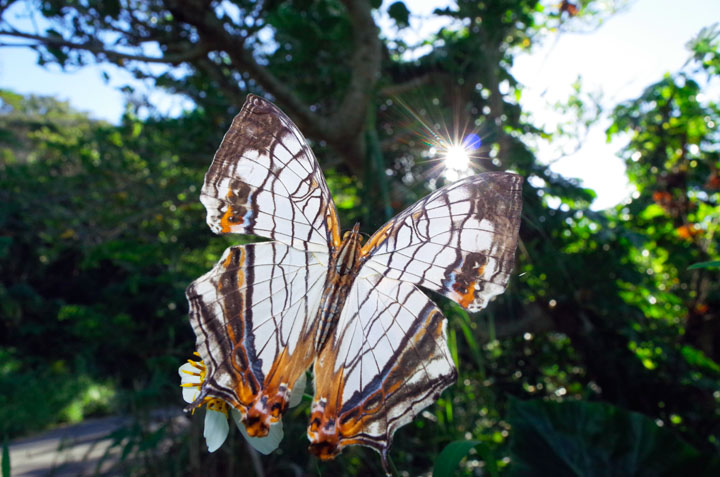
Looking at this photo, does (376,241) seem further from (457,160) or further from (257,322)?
(457,160)

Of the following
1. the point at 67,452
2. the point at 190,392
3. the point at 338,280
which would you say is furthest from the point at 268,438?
the point at 67,452

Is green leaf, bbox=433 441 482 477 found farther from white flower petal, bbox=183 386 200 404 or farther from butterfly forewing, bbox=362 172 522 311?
white flower petal, bbox=183 386 200 404

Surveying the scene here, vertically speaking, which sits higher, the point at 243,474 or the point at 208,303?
the point at 208,303

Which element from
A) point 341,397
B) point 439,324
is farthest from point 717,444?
point 341,397

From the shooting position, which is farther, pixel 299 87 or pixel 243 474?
pixel 299 87

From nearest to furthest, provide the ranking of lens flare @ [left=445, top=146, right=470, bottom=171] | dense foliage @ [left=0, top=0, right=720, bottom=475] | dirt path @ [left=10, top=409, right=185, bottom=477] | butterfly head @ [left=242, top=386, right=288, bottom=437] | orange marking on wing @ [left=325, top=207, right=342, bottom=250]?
butterfly head @ [left=242, top=386, right=288, bottom=437] → orange marking on wing @ [left=325, top=207, right=342, bottom=250] → lens flare @ [left=445, top=146, right=470, bottom=171] → dense foliage @ [left=0, top=0, right=720, bottom=475] → dirt path @ [left=10, top=409, right=185, bottom=477]

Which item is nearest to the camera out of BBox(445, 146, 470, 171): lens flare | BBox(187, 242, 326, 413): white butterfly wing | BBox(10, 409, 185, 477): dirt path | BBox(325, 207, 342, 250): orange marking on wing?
BBox(187, 242, 326, 413): white butterfly wing

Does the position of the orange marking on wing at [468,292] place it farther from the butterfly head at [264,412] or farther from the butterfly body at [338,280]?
the butterfly head at [264,412]

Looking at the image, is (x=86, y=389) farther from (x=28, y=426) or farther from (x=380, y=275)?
(x=380, y=275)

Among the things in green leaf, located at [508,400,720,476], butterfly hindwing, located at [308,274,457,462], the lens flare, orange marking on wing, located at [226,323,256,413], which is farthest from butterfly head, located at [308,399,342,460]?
the lens flare
